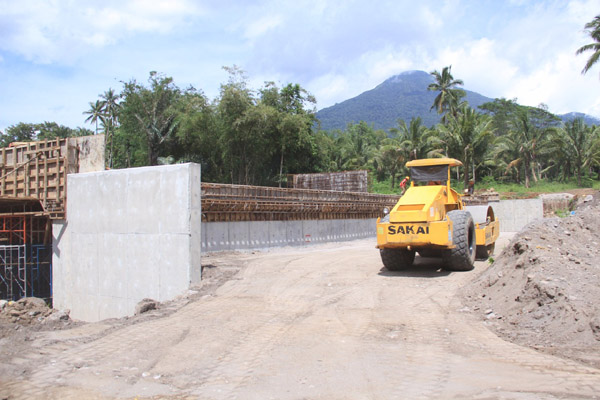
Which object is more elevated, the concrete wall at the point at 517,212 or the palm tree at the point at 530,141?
the palm tree at the point at 530,141

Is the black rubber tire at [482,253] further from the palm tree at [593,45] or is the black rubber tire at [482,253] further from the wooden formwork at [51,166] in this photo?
the palm tree at [593,45]

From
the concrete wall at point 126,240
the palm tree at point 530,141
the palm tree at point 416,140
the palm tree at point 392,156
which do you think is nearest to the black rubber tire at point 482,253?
the concrete wall at point 126,240

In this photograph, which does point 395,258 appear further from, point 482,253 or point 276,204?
point 276,204

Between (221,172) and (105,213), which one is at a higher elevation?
(221,172)

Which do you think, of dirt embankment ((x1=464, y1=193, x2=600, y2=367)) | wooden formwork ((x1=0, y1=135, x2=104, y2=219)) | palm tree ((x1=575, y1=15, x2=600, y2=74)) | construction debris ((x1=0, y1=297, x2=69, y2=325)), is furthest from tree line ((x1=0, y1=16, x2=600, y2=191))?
dirt embankment ((x1=464, y1=193, x2=600, y2=367))

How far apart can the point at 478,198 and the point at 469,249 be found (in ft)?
89.4

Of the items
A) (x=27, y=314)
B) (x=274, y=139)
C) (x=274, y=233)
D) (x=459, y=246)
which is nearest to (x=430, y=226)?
(x=459, y=246)

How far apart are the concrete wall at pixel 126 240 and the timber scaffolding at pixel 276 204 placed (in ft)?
11.2

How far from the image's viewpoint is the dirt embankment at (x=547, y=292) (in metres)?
6.04

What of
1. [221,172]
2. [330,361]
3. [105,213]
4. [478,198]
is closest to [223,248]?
[105,213]

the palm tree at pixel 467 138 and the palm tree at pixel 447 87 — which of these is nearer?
the palm tree at pixel 467 138

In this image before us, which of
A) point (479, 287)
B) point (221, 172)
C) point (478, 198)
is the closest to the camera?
point (479, 287)

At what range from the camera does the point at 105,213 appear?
13.8m

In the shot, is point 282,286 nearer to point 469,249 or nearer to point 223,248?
point 469,249
